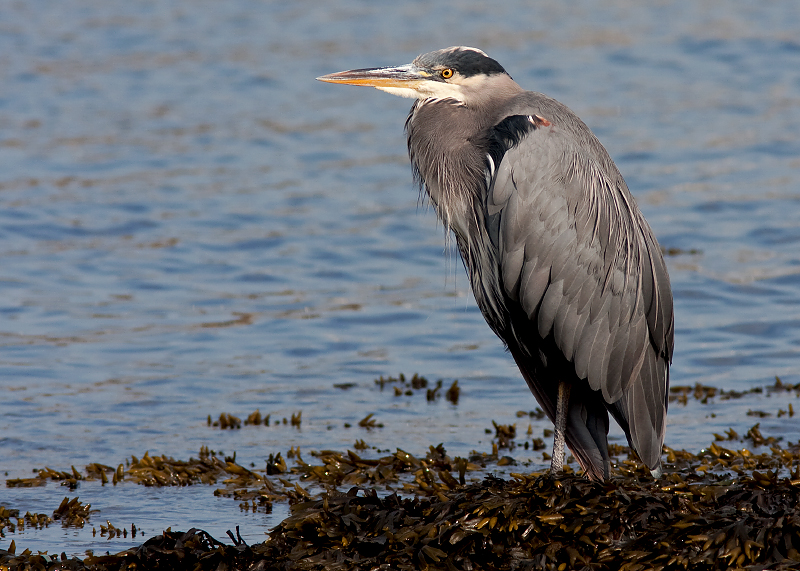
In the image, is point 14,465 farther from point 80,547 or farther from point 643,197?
point 643,197

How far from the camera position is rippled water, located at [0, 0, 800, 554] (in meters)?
7.11

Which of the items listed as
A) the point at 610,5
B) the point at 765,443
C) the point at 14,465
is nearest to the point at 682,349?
the point at 765,443

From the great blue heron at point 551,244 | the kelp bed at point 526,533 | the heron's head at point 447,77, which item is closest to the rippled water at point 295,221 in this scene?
the kelp bed at point 526,533

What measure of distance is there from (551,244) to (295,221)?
258 inches

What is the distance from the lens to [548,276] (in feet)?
16.9

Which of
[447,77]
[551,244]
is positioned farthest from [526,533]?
[447,77]

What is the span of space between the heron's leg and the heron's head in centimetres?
151

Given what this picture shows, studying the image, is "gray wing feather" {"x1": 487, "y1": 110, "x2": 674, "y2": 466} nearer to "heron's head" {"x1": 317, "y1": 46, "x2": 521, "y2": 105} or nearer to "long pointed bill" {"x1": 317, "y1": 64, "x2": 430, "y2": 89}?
"heron's head" {"x1": 317, "y1": 46, "x2": 521, "y2": 105}

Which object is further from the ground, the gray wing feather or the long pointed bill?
the long pointed bill

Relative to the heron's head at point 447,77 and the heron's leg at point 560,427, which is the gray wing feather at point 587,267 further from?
the heron's head at point 447,77

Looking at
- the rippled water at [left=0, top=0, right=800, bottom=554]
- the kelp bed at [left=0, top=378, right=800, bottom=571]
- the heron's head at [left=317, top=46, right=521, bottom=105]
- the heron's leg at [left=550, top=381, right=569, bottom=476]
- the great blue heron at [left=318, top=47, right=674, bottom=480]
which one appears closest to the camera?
the kelp bed at [left=0, top=378, right=800, bottom=571]

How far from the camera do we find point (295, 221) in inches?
448

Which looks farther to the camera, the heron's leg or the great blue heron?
the great blue heron

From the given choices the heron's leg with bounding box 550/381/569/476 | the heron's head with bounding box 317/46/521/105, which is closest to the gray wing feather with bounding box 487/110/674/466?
the heron's leg with bounding box 550/381/569/476
